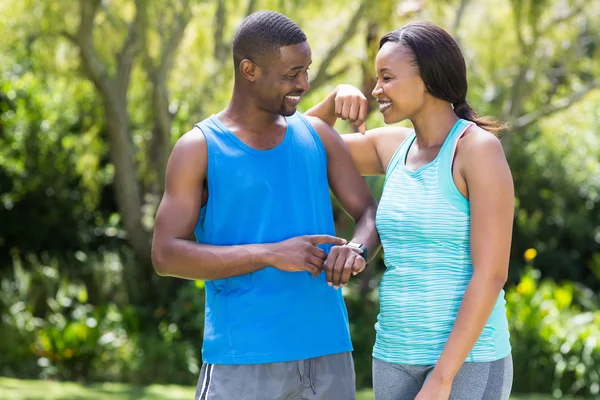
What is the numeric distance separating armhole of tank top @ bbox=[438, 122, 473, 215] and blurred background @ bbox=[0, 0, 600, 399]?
5429mm

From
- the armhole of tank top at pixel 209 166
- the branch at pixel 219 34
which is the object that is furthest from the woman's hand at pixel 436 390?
the branch at pixel 219 34

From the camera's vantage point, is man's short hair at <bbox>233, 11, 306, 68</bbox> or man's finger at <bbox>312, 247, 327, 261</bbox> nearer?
man's finger at <bbox>312, 247, 327, 261</bbox>

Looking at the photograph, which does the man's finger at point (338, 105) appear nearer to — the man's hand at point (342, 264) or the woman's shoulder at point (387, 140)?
the woman's shoulder at point (387, 140)

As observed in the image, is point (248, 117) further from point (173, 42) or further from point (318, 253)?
point (173, 42)

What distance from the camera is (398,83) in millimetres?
2473

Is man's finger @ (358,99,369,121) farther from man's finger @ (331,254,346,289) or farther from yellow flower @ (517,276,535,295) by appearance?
yellow flower @ (517,276,535,295)

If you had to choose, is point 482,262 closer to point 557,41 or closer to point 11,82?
point 557,41

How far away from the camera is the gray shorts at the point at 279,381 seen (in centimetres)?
262

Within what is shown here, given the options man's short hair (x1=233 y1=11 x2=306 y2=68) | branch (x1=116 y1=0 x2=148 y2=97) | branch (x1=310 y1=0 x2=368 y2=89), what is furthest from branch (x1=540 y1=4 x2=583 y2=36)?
man's short hair (x1=233 y1=11 x2=306 y2=68)

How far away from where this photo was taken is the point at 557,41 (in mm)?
9938

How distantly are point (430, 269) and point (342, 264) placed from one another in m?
0.25

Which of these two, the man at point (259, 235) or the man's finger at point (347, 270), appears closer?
the man's finger at point (347, 270)

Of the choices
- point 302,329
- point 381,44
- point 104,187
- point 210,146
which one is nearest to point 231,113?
point 210,146

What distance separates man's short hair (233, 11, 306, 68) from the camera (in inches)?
106
